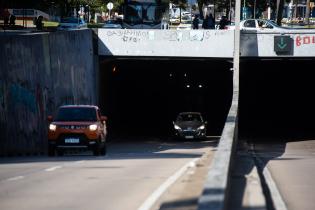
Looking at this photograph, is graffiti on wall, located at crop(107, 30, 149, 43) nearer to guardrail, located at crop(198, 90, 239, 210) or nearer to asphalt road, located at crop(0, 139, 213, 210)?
asphalt road, located at crop(0, 139, 213, 210)

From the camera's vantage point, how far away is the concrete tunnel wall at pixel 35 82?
1293 inches

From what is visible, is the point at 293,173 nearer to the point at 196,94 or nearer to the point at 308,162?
the point at 308,162

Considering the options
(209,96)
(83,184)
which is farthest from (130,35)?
(209,96)

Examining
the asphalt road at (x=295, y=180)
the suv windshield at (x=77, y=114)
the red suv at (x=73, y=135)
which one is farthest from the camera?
the suv windshield at (x=77, y=114)

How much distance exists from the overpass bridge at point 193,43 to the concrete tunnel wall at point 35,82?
210cm

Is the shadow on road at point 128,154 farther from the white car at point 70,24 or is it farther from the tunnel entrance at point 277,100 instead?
the white car at point 70,24

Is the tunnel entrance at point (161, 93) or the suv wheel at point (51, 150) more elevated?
the suv wheel at point (51, 150)

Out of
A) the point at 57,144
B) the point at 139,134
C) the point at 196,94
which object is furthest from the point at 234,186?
the point at 196,94

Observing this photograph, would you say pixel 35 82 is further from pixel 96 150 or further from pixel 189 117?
pixel 189 117

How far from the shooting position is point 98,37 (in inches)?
1631

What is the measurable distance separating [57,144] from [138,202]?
1564 cm

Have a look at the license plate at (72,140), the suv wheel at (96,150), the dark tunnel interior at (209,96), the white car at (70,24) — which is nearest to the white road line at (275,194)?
the suv wheel at (96,150)

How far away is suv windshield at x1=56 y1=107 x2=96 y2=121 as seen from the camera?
97.5 ft

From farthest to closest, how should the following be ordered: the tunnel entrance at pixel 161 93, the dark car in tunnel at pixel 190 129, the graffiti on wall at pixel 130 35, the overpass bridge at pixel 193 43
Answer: the tunnel entrance at pixel 161 93, the dark car in tunnel at pixel 190 129, the graffiti on wall at pixel 130 35, the overpass bridge at pixel 193 43
